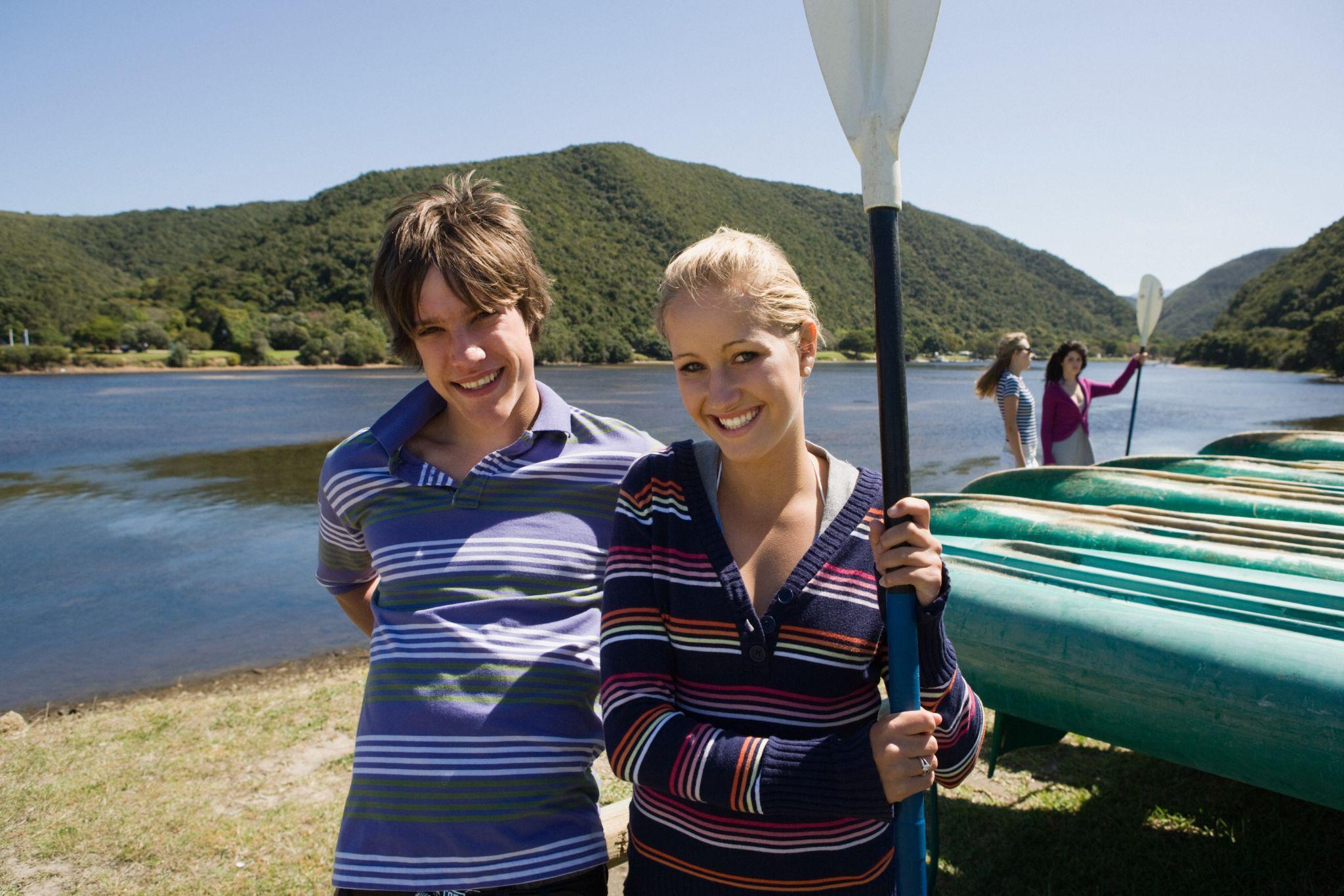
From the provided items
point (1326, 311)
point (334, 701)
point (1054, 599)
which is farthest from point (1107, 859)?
point (1326, 311)

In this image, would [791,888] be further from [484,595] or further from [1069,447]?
[1069,447]

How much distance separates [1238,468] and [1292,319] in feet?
351

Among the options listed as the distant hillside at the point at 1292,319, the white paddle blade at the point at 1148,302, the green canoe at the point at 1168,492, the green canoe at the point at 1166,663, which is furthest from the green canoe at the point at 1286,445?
the distant hillside at the point at 1292,319

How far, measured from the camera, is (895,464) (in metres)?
1.38

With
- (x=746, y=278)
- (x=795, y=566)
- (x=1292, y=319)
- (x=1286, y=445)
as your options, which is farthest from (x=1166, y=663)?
(x=1292, y=319)

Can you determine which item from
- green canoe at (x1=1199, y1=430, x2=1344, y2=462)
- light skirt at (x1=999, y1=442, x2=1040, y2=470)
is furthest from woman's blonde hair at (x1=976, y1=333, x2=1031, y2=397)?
green canoe at (x1=1199, y1=430, x2=1344, y2=462)

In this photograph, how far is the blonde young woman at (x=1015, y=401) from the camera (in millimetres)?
7746

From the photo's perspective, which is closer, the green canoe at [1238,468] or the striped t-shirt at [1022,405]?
the green canoe at [1238,468]

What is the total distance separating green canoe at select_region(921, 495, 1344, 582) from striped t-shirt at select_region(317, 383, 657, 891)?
241cm

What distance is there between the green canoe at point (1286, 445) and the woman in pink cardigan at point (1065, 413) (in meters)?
1.01

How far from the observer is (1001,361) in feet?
26.7

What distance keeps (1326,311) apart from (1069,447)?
9496 cm

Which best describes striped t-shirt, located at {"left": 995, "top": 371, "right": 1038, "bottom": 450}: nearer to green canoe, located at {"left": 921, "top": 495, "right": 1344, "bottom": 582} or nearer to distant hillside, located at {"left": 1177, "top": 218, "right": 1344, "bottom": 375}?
green canoe, located at {"left": 921, "top": 495, "right": 1344, "bottom": 582}

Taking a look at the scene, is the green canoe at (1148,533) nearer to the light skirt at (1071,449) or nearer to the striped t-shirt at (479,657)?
the striped t-shirt at (479,657)
